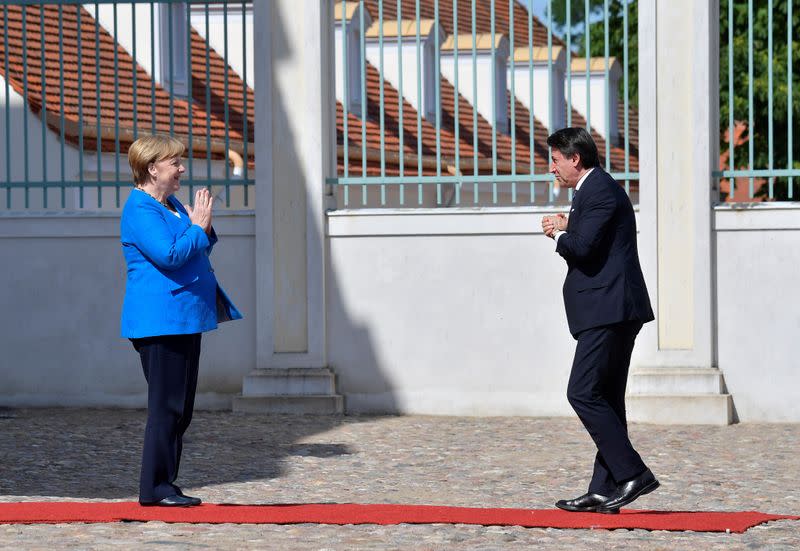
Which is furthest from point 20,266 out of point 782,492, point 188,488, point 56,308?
point 782,492

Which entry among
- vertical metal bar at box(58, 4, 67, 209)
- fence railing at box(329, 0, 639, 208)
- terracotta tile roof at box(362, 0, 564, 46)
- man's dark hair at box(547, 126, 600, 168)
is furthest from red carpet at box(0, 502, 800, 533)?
terracotta tile roof at box(362, 0, 564, 46)

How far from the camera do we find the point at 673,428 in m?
10.4

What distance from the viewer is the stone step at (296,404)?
11.1 meters

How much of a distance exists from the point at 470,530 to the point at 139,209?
1903mm

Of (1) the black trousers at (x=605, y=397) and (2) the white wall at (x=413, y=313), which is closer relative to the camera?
(1) the black trousers at (x=605, y=397)

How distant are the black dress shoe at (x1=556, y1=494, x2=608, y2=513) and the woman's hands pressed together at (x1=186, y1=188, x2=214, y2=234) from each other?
1.90m

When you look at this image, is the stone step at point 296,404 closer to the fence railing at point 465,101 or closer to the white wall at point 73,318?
the white wall at point 73,318

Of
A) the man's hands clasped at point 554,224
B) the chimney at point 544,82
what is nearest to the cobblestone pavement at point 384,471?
the man's hands clasped at point 554,224

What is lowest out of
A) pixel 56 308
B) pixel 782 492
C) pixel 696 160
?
pixel 782 492

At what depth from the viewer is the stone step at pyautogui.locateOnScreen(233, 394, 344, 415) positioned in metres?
11.1

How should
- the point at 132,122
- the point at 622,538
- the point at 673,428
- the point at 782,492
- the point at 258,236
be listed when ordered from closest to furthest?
the point at 622,538 < the point at 782,492 < the point at 673,428 < the point at 258,236 < the point at 132,122

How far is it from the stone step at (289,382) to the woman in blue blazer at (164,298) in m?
4.14

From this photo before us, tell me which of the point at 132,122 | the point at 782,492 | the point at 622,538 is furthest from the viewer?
the point at 132,122

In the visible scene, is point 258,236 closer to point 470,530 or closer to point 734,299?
point 734,299
